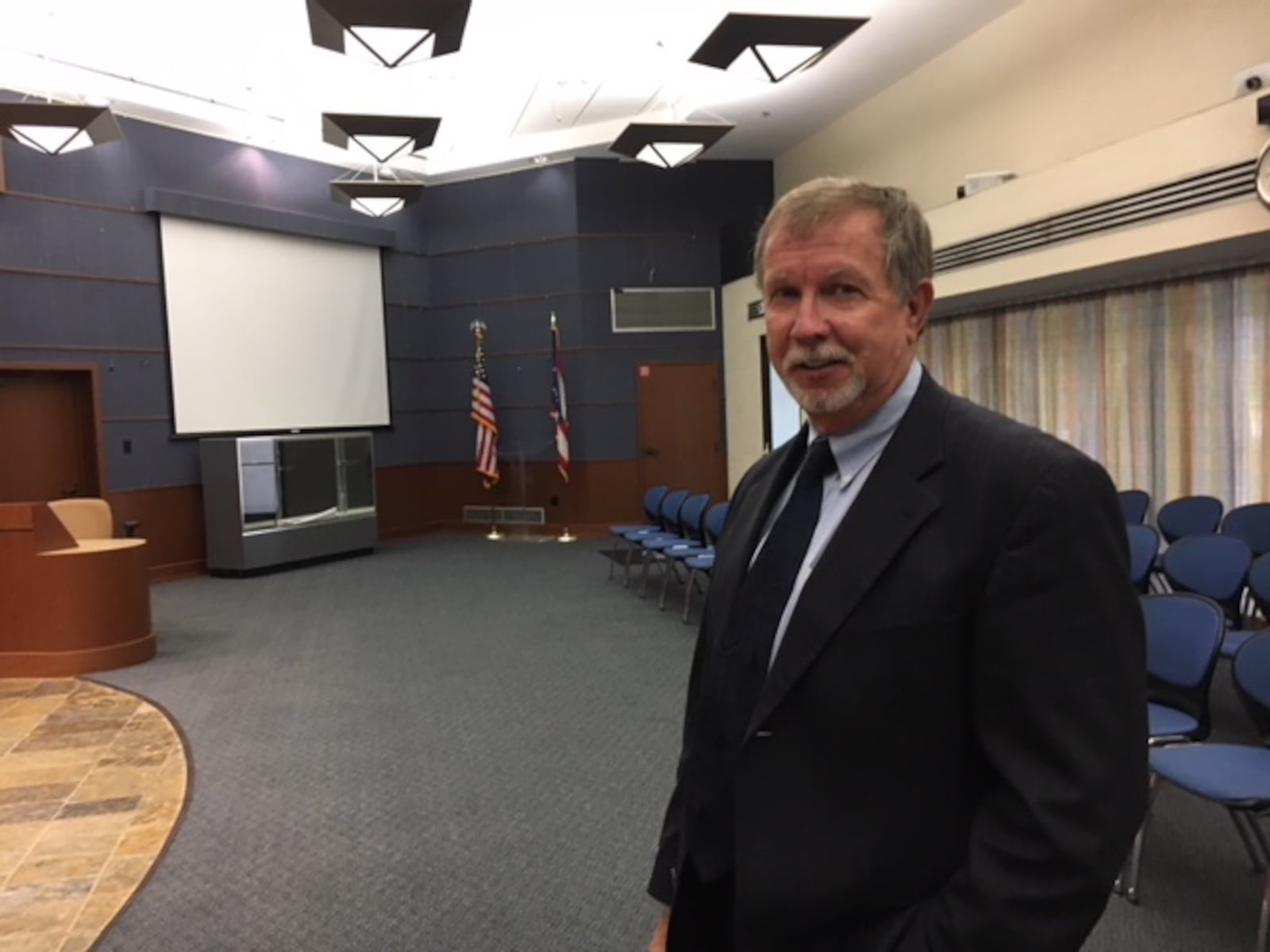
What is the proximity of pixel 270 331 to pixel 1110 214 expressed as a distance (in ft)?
27.9

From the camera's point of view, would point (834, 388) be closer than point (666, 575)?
Yes

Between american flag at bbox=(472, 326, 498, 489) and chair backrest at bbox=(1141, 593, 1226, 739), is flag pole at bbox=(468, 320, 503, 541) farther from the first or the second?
chair backrest at bbox=(1141, 593, 1226, 739)

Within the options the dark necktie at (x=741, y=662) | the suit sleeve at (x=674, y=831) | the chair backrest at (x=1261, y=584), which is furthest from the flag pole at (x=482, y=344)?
the dark necktie at (x=741, y=662)

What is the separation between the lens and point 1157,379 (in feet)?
21.5

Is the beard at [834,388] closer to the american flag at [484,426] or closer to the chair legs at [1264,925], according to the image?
the chair legs at [1264,925]

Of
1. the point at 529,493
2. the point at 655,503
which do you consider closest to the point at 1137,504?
the point at 655,503

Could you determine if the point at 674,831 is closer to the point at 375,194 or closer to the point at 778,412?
the point at 375,194

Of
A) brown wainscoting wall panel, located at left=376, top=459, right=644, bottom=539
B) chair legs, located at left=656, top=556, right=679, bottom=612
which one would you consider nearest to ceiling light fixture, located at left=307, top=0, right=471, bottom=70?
chair legs, located at left=656, top=556, right=679, bottom=612

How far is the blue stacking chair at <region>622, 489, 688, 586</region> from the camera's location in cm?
814

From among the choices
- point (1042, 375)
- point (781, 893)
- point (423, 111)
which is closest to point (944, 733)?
point (781, 893)

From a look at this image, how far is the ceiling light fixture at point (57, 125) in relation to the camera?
22.1 feet

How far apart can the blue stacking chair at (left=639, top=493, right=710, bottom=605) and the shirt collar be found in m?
6.08

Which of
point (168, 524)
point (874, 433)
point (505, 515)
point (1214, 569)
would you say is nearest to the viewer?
point (874, 433)

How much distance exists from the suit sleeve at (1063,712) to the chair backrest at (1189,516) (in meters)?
5.65
